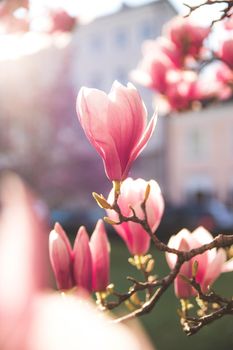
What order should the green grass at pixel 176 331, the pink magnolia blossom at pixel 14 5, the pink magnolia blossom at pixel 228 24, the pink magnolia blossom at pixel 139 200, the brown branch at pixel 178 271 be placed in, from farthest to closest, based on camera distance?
the green grass at pixel 176 331 < the pink magnolia blossom at pixel 14 5 < the pink magnolia blossom at pixel 228 24 < the pink magnolia blossom at pixel 139 200 < the brown branch at pixel 178 271

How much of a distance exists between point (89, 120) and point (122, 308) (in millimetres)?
5989

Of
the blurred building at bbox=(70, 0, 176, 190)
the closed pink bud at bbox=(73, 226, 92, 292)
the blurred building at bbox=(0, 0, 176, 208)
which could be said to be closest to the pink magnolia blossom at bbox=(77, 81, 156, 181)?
the closed pink bud at bbox=(73, 226, 92, 292)

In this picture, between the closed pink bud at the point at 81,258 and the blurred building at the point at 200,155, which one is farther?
the blurred building at the point at 200,155

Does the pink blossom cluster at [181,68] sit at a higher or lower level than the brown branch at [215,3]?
lower

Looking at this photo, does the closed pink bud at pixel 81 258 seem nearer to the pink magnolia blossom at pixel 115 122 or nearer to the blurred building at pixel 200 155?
the pink magnolia blossom at pixel 115 122

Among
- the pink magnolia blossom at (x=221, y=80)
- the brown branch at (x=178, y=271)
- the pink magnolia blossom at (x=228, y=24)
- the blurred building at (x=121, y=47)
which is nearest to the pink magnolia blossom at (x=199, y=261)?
the brown branch at (x=178, y=271)

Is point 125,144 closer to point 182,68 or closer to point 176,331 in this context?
point 182,68

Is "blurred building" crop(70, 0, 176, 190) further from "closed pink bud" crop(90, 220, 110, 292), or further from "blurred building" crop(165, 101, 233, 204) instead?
"closed pink bud" crop(90, 220, 110, 292)

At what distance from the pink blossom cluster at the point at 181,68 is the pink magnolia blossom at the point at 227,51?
0.13m

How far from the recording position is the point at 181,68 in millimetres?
3045

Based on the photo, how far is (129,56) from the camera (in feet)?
103

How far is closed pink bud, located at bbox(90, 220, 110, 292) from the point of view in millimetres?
1537

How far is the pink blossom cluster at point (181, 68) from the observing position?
114 inches

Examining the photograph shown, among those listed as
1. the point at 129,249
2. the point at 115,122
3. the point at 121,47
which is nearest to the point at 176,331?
the point at 129,249
